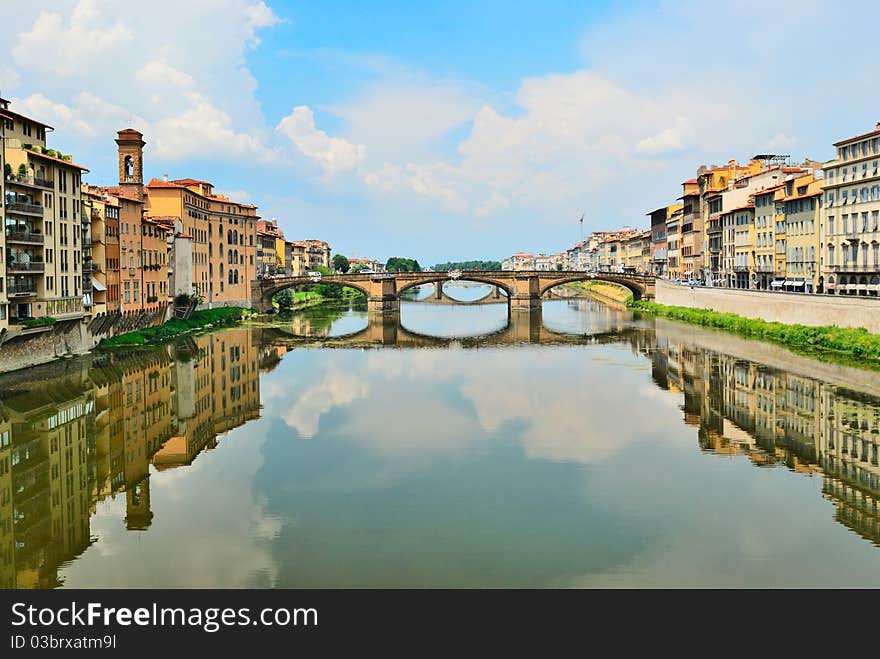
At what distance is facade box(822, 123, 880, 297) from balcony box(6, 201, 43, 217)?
47.9m

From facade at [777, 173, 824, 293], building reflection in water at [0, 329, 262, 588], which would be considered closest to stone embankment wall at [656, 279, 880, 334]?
facade at [777, 173, 824, 293]

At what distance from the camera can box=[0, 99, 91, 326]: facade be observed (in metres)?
38.2

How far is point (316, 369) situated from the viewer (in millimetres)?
45469

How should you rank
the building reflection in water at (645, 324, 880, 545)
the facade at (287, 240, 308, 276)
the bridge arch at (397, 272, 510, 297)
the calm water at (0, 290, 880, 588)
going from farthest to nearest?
the facade at (287, 240, 308, 276)
the bridge arch at (397, 272, 510, 297)
the building reflection in water at (645, 324, 880, 545)
the calm water at (0, 290, 880, 588)

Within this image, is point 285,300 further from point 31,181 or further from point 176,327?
point 31,181

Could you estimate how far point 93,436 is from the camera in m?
27.5

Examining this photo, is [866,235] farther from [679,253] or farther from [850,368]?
[679,253]

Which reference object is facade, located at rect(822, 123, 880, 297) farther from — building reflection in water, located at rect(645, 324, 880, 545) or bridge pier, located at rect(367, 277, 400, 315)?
bridge pier, located at rect(367, 277, 400, 315)

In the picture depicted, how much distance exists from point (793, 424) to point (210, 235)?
198 feet

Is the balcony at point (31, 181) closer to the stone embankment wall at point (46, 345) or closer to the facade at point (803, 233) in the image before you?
the stone embankment wall at point (46, 345)

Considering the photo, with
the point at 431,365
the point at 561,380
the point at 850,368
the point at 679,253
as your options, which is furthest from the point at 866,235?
Answer: the point at 679,253

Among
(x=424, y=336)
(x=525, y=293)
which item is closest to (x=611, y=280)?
(x=525, y=293)

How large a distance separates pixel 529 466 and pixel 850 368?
23.6 metres
